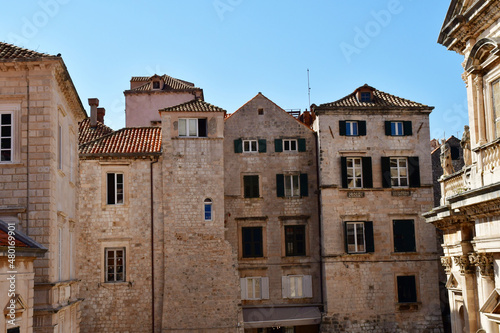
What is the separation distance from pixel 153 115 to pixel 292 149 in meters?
13.0

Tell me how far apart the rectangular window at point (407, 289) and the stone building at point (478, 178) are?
715 inches

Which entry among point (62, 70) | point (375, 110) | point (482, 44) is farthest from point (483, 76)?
point (375, 110)

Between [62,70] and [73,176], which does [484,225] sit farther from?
[73,176]

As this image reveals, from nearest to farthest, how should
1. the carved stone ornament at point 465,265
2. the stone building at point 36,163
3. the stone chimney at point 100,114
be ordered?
the carved stone ornament at point 465,265 < the stone building at point 36,163 < the stone chimney at point 100,114

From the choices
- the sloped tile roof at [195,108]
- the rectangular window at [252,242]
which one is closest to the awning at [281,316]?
the rectangular window at [252,242]

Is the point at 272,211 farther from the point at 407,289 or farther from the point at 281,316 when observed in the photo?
the point at 407,289

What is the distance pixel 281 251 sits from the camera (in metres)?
37.0

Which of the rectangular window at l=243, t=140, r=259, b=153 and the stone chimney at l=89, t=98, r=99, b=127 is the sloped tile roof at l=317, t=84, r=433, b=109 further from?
the stone chimney at l=89, t=98, r=99, b=127

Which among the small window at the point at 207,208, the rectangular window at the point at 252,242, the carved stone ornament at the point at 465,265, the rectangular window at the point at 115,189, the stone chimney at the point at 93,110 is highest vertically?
the stone chimney at the point at 93,110

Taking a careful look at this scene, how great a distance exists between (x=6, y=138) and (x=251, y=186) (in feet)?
63.1

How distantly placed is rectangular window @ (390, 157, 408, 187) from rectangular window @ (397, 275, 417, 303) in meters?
5.38

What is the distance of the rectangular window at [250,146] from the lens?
37.9 meters

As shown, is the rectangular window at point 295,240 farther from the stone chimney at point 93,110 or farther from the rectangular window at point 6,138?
the rectangular window at point 6,138

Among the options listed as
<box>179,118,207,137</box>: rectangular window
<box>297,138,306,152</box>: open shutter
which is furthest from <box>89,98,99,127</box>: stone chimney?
<box>297,138,306,152</box>: open shutter
